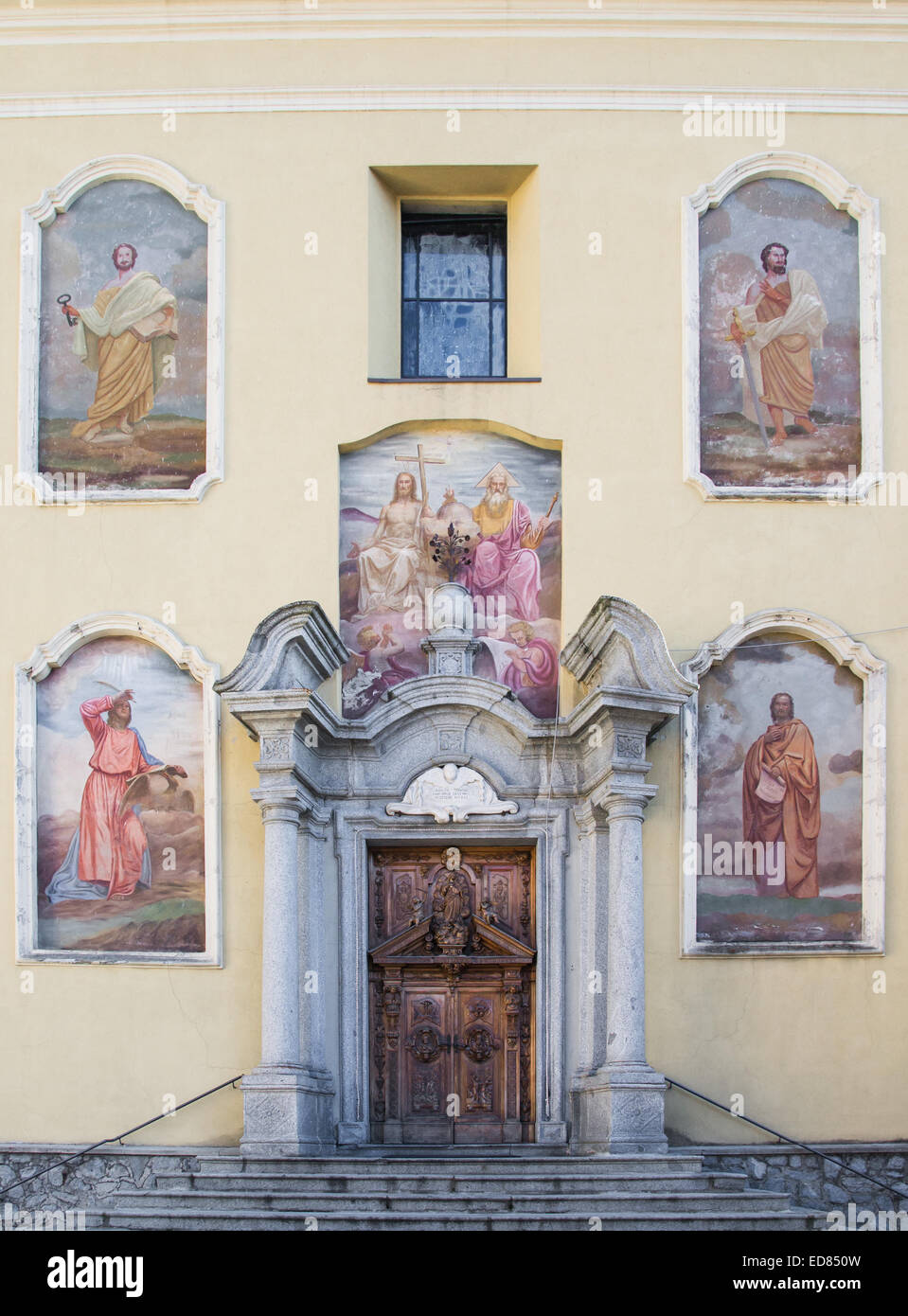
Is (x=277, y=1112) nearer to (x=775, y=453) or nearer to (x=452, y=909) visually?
(x=452, y=909)

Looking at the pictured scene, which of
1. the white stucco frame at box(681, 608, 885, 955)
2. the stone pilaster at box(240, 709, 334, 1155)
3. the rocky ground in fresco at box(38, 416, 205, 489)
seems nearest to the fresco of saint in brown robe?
the white stucco frame at box(681, 608, 885, 955)

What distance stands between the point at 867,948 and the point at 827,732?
1.57 meters

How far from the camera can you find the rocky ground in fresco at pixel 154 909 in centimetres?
1366

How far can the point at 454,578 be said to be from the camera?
562 inches

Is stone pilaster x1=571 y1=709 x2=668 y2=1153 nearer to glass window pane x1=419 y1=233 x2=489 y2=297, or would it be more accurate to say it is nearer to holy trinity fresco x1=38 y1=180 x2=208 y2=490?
holy trinity fresco x1=38 y1=180 x2=208 y2=490

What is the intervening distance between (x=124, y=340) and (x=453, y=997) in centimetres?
546

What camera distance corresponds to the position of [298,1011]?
13.1 m

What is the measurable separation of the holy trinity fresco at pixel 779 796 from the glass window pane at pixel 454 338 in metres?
3.16

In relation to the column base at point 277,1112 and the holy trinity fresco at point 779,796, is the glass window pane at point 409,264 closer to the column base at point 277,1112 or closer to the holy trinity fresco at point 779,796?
the holy trinity fresco at point 779,796

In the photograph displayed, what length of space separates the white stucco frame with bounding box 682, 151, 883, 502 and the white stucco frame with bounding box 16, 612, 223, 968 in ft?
Answer: 12.8

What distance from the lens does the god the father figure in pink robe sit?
562 inches

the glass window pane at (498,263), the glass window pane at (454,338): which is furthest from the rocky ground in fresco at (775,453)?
the glass window pane at (498,263)
